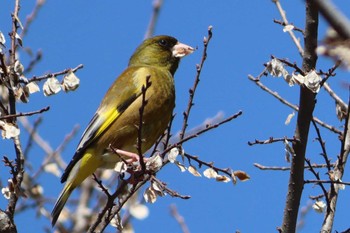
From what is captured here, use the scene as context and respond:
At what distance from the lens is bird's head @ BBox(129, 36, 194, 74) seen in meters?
6.01

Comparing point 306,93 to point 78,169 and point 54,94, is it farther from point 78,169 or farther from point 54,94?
point 78,169

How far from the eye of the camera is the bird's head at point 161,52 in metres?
6.01

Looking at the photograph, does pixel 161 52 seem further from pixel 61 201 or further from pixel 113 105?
pixel 61 201

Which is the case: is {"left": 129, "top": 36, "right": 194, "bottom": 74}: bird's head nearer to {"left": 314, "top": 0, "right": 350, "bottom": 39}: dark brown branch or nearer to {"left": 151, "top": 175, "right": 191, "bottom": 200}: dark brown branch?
{"left": 151, "top": 175, "right": 191, "bottom": 200}: dark brown branch

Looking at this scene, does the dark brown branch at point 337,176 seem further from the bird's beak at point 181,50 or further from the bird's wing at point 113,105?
the bird's beak at point 181,50

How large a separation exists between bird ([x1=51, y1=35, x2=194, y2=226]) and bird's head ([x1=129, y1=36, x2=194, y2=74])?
0.33 metres

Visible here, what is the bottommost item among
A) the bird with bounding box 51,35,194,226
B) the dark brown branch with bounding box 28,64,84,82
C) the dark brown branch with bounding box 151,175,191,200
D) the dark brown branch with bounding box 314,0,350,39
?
the dark brown branch with bounding box 314,0,350,39

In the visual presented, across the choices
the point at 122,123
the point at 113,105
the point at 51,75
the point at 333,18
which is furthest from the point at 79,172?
the point at 333,18

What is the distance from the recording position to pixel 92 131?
194 inches

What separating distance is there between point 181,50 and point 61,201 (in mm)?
2246

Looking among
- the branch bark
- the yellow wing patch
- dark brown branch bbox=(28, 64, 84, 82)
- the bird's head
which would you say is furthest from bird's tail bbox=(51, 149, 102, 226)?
the branch bark

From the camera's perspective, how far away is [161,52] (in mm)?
6133

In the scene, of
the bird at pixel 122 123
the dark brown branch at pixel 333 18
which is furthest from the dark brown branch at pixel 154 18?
the dark brown branch at pixel 333 18

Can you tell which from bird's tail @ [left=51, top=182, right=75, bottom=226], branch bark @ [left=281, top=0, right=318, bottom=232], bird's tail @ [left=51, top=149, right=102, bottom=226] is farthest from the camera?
bird's tail @ [left=51, top=149, right=102, bottom=226]
